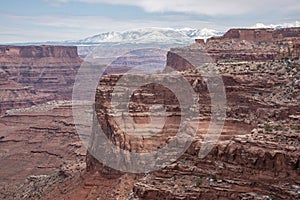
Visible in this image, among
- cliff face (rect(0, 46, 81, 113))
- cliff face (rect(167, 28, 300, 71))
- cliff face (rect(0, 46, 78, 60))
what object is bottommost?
cliff face (rect(0, 46, 81, 113))

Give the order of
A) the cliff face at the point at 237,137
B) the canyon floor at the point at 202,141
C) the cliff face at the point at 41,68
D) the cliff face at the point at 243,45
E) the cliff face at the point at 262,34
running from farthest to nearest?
the cliff face at the point at 41,68 < the cliff face at the point at 262,34 < the cliff face at the point at 243,45 < the canyon floor at the point at 202,141 < the cliff face at the point at 237,137

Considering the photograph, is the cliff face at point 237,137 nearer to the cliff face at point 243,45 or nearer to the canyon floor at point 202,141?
the canyon floor at point 202,141

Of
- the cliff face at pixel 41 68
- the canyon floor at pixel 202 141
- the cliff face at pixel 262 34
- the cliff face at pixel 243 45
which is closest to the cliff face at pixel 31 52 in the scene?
the cliff face at pixel 41 68

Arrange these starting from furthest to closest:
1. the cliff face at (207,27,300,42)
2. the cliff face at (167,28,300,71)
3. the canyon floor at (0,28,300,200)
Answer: the cliff face at (207,27,300,42)
the cliff face at (167,28,300,71)
the canyon floor at (0,28,300,200)

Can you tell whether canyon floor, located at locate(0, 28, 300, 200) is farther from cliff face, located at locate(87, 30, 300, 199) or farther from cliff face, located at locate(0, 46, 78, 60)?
cliff face, located at locate(0, 46, 78, 60)

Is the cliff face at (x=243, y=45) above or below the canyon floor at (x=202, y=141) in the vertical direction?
above

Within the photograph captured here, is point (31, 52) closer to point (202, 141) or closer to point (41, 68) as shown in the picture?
point (41, 68)

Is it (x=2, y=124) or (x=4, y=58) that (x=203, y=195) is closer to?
(x=2, y=124)

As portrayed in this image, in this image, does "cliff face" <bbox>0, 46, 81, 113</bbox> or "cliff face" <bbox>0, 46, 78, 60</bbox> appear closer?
"cliff face" <bbox>0, 46, 81, 113</bbox>

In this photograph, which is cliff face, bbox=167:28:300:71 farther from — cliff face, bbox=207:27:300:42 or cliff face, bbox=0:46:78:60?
cliff face, bbox=0:46:78:60

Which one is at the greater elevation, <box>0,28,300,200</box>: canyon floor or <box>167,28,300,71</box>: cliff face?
<box>167,28,300,71</box>: cliff face

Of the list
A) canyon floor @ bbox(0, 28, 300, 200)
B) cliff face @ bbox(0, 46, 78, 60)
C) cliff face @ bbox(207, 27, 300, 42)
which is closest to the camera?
canyon floor @ bbox(0, 28, 300, 200)

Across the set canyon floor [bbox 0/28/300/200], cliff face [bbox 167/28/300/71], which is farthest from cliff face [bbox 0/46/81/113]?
cliff face [bbox 167/28/300/71]

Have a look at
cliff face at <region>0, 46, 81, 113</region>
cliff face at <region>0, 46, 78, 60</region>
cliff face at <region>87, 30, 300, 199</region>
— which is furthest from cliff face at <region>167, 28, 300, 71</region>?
cliff face at <region>0, 46, 78, 60</region>
